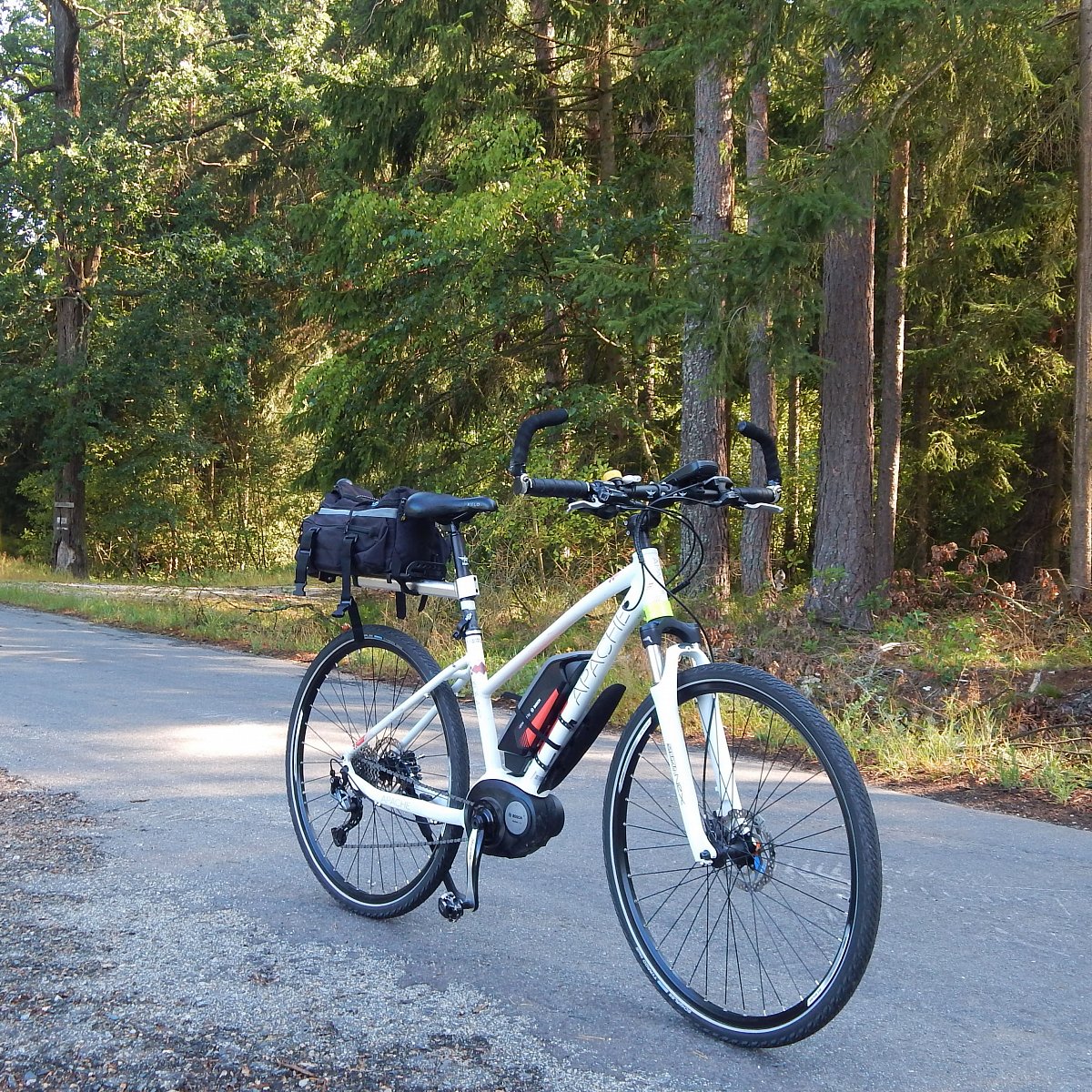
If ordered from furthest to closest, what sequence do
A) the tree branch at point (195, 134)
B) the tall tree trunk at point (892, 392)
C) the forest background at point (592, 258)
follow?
1. the tree branch at point (195, 134)
2. the tall tree trunk at point (892, 392)
3. the forest background at point (592, 258)

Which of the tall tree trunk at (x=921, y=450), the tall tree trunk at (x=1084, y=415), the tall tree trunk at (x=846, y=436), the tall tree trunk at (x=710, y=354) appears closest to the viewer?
the tall tree trunk at (x=1084, y=415)

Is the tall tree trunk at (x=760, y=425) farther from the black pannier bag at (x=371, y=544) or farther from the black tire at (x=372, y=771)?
the black pannier bag at (x=371, y=544)

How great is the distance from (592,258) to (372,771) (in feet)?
34.3

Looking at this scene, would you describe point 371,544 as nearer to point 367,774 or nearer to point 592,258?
point 367,774

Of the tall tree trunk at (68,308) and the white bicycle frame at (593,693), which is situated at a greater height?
the tall tree trunk at (68,308)

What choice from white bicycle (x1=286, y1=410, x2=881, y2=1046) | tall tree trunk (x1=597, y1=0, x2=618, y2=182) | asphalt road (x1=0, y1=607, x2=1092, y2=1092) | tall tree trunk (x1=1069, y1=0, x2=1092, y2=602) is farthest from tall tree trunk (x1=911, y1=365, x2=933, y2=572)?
white bicycle (x1=286, y1=410, x2=881, y2=1046)

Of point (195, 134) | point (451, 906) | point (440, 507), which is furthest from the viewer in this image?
point (195, 134)

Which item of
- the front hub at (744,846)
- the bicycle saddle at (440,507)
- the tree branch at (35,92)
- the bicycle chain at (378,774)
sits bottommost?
the bicycle chain at (378,774)

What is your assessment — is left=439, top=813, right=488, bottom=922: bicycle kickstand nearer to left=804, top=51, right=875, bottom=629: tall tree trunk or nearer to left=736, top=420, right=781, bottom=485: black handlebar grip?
left=736, top=420, right=781, bottom=485: black handlebar grip

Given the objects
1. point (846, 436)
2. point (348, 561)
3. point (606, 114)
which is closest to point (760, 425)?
point (846, 436)

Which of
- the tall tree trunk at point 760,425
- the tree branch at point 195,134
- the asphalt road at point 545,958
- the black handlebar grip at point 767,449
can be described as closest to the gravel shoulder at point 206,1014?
the asphalt road at point 545,958

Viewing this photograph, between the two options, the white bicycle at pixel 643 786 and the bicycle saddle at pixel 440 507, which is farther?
the bicycle saddle at pixel 440 507

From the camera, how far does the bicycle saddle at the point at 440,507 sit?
3921mm

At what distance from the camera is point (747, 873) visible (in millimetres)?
3096
